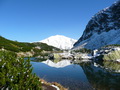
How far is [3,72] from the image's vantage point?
1128cm

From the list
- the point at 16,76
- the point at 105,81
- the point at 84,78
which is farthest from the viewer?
the point at 84,78

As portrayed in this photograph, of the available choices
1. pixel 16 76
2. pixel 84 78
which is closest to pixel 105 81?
pixel 84 78

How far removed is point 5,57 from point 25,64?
1811 mm

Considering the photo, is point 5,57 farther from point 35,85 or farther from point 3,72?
point 35,85

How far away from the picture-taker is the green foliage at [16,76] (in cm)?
1131

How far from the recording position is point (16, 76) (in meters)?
11.8

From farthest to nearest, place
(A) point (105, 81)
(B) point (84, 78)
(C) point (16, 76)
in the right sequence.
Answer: (B) point (84, 78) → (A) point (105, 81) → (C) point (16, 76)

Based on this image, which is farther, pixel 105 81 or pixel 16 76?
pixel 105 81

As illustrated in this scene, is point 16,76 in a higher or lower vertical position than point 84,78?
higher

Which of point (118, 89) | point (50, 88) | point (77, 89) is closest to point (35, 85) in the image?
point (50, 88)

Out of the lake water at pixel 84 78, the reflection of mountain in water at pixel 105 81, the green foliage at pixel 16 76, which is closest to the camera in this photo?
the green foliage at pixel 16 76

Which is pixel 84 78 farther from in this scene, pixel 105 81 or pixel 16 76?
pixel 16 76

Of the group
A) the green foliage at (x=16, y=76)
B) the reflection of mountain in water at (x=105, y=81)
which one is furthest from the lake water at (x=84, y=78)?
the green foliage at (x=16, y=76)

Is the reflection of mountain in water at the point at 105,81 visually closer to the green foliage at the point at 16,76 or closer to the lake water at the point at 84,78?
the lake water at the point at 84,78
